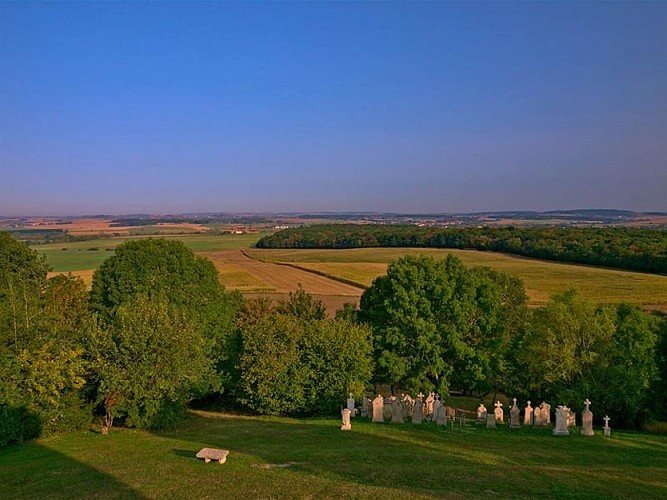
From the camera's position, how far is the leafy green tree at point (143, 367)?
24.0 meters

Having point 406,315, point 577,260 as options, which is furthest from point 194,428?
point 577,260

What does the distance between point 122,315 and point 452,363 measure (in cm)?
1769

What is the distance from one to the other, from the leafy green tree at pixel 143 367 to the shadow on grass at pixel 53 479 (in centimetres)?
480

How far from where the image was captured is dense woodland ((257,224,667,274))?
7806cm

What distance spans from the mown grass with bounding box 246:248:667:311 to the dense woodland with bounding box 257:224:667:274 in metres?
3.14

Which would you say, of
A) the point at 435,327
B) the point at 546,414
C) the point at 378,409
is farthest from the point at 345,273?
the point at 546,414

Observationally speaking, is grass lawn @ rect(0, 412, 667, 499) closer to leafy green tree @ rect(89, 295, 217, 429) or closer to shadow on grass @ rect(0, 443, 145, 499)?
shadow on grass @ rect(0, 443, 145, 499)

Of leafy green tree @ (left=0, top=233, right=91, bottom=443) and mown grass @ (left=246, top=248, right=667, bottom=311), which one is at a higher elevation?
leafy green tree @ (left=0, top=233, right=91, bottom=443)

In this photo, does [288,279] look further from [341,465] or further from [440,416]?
[341,465]

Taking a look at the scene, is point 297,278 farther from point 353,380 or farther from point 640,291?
point 353,380

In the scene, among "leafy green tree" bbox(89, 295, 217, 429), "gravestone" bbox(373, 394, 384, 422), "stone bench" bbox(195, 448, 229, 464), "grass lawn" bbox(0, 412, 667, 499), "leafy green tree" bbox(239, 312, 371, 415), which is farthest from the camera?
"leafy green tree" bbox(239, 312, 371, 415)

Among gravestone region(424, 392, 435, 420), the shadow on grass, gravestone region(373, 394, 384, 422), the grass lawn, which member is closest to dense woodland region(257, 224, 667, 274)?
gravestone region(424, 392, 435, 420)

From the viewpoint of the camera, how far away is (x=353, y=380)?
2820 centimetres

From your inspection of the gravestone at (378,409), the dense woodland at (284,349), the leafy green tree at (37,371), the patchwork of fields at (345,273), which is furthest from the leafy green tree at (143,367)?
the patchwork of fields at (345,273)
